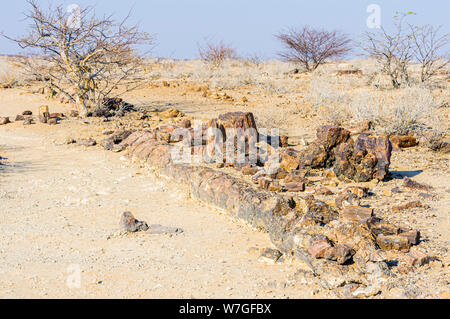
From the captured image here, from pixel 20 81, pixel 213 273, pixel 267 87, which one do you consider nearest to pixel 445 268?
pixel 213 273

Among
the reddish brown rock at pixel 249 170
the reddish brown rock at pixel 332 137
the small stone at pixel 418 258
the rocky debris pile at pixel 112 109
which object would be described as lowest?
the small stone at pixel 418 258

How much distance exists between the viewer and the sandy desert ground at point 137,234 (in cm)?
340

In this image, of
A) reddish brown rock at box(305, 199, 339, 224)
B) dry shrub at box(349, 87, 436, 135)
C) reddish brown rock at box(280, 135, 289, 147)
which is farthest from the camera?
dry shrub at box(349, 87, 436, 135)

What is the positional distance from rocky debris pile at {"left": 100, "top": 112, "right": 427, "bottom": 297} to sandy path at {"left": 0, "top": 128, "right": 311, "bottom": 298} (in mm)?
207

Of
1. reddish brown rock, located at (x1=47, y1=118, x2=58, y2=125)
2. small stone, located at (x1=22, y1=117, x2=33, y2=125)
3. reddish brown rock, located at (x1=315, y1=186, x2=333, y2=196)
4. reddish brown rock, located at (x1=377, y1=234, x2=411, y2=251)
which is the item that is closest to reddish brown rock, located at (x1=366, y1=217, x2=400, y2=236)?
reddish brown rock, located at (x1=377, y1=234, x2=411, y2=251)

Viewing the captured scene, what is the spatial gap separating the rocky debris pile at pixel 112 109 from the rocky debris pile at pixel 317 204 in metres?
3.28

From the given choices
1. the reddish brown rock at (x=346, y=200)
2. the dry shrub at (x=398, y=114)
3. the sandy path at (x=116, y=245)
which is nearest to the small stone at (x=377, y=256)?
the sandy path at (x=116, y=245)

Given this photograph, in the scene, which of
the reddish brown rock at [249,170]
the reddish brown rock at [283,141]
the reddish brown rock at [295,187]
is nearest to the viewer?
the reddish brown rock at [295,187]

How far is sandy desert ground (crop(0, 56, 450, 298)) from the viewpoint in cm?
340

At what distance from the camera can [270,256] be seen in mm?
A: 3854

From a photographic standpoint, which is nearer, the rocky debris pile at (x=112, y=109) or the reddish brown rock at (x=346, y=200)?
the reddish brown rock at (x=346, y=200)

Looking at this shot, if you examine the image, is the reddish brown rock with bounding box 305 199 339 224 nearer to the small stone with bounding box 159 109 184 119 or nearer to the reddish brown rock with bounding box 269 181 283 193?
the reddish brown rock with bounding box 269 181 283 193

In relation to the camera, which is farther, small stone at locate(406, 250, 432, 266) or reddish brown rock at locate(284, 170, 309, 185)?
reddish brown rock at locate(284, 170, 309, 185)

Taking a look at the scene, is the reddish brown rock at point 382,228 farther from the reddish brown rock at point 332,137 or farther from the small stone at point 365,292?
the reddish brown rock at point 332,137
